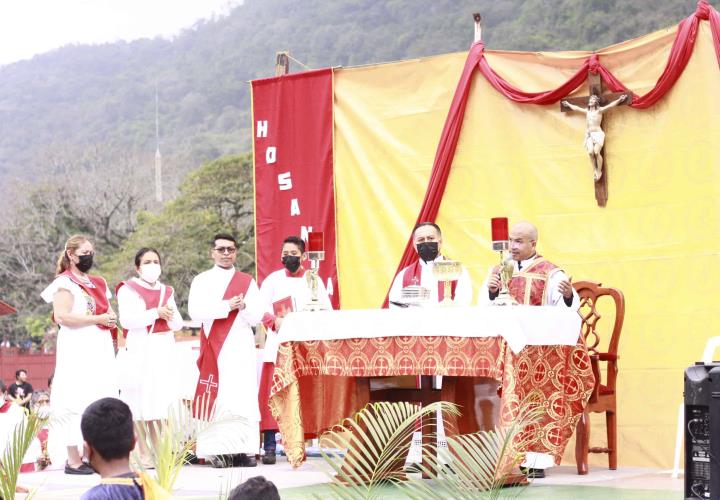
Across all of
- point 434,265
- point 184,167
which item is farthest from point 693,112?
point 184,167

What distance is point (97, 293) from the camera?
8.50 m

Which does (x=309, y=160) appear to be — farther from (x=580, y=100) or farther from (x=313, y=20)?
(x=313, y=20)

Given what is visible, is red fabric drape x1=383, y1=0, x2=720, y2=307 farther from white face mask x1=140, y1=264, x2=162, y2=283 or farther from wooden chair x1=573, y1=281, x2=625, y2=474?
white face mask x1=140, y1=264, x2=162, y2=283

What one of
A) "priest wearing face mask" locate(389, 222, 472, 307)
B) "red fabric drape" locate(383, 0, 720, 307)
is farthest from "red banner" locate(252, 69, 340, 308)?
"priest wearing face mask" locate(389, 222, 472, 307)

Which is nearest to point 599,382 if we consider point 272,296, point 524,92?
point 524,92

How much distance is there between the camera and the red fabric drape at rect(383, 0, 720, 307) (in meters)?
8.10

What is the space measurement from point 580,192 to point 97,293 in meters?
3.57

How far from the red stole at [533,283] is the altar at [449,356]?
0.74 metres

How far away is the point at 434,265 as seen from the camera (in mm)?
6980

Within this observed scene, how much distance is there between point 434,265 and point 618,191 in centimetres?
209

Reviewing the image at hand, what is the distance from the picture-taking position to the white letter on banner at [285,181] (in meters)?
10.4

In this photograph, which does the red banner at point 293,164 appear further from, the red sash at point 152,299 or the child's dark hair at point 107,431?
the child's dark hair at point 107,431

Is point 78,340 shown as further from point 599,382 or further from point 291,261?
point 599,382

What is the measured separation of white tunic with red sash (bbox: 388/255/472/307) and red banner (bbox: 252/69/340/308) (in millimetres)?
2089
